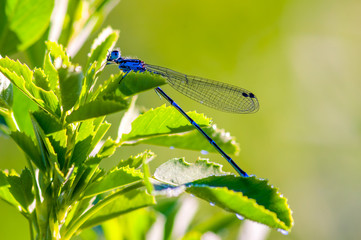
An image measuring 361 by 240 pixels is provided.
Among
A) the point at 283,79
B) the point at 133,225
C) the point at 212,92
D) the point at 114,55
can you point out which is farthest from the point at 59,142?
the point at 283,79

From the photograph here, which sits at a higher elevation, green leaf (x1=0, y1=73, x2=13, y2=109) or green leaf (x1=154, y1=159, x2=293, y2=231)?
green leaf (x1=154, y1=159, x2=293, y2=231)

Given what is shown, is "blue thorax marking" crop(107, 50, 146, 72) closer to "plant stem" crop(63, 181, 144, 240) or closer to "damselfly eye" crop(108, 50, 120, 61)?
"damselfly eye" crop(108, 50, 120, 61)

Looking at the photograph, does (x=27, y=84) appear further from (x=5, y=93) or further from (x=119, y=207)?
(x=119, y=207)

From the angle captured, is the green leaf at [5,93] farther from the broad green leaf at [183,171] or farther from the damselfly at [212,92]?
the damselfly at [212,92]

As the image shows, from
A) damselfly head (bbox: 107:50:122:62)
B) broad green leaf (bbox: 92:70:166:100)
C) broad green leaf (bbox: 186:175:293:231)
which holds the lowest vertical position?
broad green leaf (bbox: 186:175:293:231)

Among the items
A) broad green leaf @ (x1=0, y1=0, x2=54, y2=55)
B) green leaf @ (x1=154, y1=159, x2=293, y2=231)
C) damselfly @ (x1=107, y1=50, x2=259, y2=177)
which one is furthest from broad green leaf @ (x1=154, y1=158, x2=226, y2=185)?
damselfly @ (x1=107, y1=50, x2=259, y2=177)

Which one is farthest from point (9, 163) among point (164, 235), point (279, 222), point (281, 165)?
point (279, 222)

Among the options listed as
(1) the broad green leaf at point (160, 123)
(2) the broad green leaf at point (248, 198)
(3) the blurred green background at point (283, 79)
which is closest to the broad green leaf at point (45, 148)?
(1) the broad green leaf at point (160, 123)
